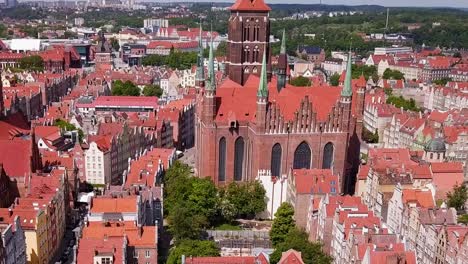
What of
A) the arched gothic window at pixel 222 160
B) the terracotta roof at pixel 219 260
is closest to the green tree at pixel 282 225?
the terracotta roof at pixel 219 260

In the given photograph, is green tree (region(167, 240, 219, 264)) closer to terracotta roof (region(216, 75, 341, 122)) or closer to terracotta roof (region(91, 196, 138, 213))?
terracotta roof (region(91, 196, 138, 213))

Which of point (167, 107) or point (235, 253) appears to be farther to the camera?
point (167, 107)

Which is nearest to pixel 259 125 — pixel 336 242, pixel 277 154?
Result: pixel 277 154

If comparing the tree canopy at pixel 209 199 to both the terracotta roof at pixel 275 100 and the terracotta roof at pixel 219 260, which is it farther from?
the terracotta roof at pixel 219 260

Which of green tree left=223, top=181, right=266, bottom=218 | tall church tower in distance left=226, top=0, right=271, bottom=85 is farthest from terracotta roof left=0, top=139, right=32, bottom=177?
tall church tower in distance left=226, top=0, right=271, bottom=85

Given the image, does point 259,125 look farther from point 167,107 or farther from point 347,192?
point 167,107
